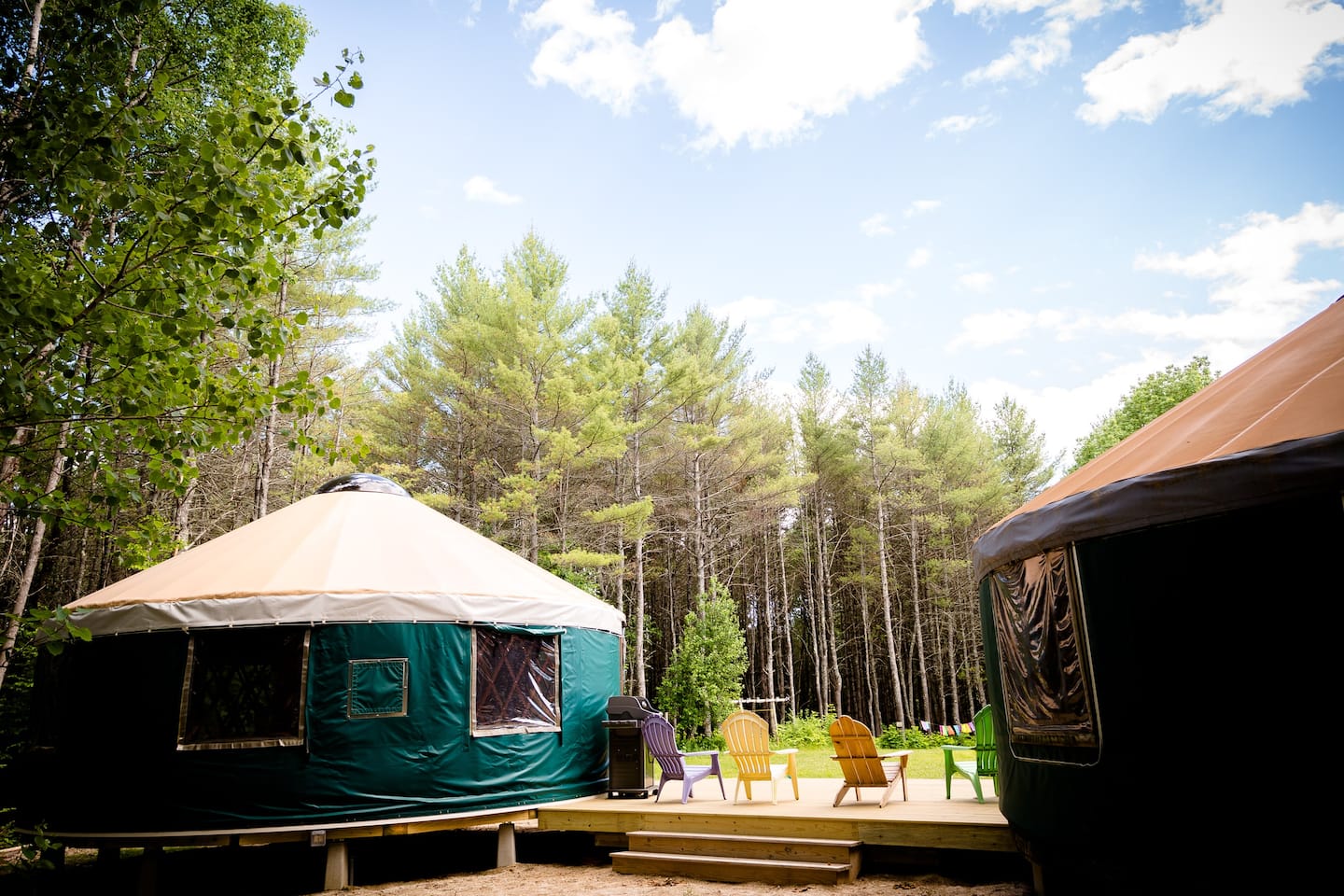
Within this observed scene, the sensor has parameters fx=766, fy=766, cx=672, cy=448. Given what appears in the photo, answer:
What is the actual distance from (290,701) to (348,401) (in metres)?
11.4

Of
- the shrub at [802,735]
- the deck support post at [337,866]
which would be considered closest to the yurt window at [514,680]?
the deck support post at [337,866]

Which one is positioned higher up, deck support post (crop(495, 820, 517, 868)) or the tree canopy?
the tree canopy

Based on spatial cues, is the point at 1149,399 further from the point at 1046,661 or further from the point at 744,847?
the point at 1046,661

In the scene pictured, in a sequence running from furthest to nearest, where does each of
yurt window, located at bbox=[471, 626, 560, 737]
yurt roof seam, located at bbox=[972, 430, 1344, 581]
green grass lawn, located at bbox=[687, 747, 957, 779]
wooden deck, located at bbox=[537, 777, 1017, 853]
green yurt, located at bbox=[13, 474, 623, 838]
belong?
green grass lawn, located at bbox=[687, 747, 957, 779] < yurt window, located at bbox=[471, 626, 560, 737] < green yurt, located at bbox=[13, 474, 623, 838] < wooden deck, located at bbox=[537, 777, 1017, 853] < yurt roof seam, located at bbox=[972, 430, 1344, 581]

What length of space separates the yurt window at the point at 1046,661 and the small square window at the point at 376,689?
4184 millimetres

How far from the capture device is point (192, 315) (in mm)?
3150

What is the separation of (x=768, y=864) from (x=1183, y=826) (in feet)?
8.69

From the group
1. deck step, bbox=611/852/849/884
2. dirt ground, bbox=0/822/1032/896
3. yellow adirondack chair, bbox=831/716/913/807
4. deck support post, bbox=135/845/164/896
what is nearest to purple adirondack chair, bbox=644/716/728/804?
deck step, bbox=611/852/849/884

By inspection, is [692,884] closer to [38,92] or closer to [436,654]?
[436,654]

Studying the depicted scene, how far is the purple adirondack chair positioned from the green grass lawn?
1.62 m

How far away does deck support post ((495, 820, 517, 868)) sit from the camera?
5961 millimetres

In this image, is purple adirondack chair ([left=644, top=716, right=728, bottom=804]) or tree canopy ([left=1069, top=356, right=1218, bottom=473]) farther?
tree canopy ([left=1069, top=356, right=1218, bottom=473])

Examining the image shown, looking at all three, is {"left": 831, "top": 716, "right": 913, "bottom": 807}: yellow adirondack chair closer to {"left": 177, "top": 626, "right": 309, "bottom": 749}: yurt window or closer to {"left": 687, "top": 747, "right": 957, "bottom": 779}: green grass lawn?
{"left": 687, "top": 747, "right": 957, "bottom": 779}: green grass lawn

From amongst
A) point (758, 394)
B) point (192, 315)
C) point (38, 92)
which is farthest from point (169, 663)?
point (758, 394)
